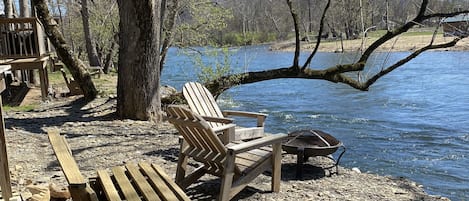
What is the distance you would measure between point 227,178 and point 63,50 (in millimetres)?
6747

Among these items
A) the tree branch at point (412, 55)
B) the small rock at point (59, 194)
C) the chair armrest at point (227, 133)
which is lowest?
the small rock at point (59, 194)

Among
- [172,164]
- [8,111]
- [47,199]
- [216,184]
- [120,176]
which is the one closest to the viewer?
[120,176]

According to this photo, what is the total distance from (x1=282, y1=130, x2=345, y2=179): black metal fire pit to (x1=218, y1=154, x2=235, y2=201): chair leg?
1.59 metres

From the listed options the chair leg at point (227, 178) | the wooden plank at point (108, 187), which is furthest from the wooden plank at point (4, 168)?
the chair leg at point (227, 178)

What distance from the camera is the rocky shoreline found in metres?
4.54

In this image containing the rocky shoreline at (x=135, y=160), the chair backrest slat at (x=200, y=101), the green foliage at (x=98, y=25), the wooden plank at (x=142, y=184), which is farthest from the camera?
the green foliage at (x=98, y=25)

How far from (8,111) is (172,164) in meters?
5.05

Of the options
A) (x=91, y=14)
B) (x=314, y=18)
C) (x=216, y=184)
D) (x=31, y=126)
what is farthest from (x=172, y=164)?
(x=91, y=14)

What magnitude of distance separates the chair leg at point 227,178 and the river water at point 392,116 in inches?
140

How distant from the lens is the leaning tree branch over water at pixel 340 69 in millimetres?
7848

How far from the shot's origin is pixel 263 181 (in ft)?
15.9

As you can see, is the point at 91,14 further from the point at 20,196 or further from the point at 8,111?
the point at 20,196

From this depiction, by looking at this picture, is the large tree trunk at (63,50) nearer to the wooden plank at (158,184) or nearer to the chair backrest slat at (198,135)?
the chair backrest slat at (198,135)

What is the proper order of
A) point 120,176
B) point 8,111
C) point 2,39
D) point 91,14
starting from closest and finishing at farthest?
point 120,176
point 8,111
point 2,39
point 91,14
